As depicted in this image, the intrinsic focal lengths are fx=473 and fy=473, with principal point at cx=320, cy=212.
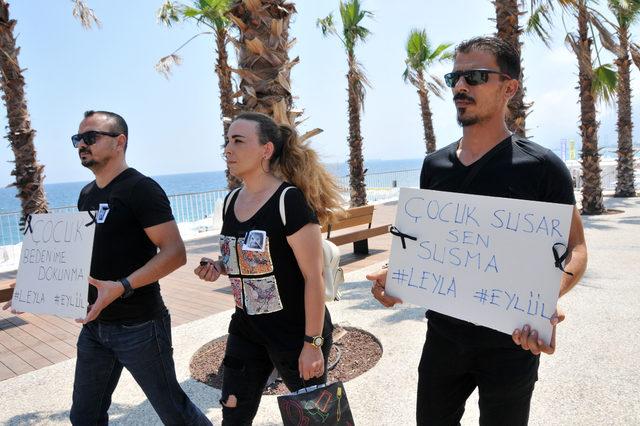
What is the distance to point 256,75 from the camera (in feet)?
14.2

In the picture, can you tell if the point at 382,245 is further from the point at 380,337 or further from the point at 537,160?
the point at 537,160

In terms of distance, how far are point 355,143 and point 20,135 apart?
1020 cm

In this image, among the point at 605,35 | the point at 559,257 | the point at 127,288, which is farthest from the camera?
the point at 605,35

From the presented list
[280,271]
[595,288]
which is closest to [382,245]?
[595,288]

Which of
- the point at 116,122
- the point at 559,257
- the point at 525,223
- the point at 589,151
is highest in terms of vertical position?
the point at 116,122

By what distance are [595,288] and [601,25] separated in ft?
18.7

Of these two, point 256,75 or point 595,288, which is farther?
point 595,288

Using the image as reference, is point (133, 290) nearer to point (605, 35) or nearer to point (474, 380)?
point (474, 380)

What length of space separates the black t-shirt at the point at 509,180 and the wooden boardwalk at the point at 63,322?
4.38 meters

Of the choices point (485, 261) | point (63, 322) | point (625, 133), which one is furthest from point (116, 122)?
point (625, 133)

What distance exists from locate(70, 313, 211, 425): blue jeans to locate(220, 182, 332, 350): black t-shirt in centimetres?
54

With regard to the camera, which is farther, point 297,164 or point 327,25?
point 327,25

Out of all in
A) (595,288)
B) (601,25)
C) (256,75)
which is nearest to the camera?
(256,75)

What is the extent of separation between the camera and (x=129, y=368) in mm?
2469
